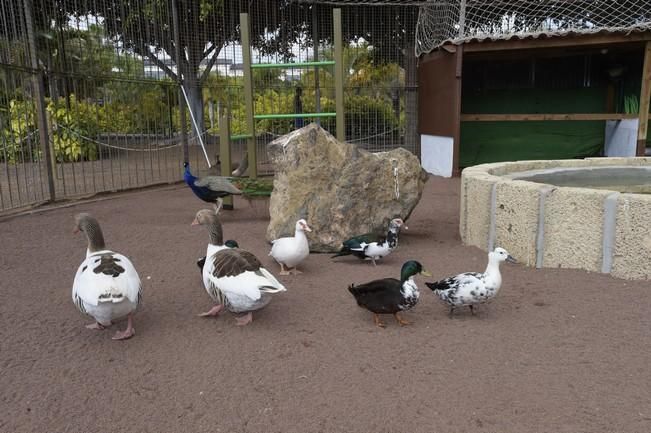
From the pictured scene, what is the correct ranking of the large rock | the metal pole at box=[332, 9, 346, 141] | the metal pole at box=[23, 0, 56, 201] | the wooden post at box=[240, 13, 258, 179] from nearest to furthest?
the large rock < the metal pole at box=[332, 9, 346, 141] < the wooden post at box=[240, 13, 258, 179] < the metal pole at box=[23, 0, 56, 201]

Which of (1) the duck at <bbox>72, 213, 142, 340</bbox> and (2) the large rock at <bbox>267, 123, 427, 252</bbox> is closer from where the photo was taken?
(1) the duck at <bbox>72, 213, 142, 340</bbox>

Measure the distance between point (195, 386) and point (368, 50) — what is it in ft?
35.4

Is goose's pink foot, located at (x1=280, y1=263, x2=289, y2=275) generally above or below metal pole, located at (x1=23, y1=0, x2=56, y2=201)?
below

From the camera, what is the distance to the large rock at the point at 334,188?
550cm

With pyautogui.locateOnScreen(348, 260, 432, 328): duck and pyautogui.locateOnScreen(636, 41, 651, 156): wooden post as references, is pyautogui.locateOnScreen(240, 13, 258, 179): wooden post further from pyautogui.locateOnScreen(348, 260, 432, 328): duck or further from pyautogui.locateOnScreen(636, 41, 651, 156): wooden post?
pyautogui.locateOnScreen(636, 41, 651, 156): wooden post

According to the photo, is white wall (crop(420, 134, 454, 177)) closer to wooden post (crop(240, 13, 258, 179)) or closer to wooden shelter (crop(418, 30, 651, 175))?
wooden shelter (crop(418, 30, 651, 175))

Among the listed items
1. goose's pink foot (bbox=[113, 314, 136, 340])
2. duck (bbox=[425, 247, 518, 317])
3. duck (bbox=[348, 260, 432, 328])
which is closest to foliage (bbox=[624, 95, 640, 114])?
duck (bbox=[425, 247, 518, 317])

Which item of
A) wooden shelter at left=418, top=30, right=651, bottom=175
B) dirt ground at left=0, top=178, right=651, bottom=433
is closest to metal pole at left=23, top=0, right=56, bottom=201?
dirt ground at left=0, top=178, right=651, bottom=433

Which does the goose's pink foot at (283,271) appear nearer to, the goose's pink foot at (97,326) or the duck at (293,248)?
the duck at (293,248)

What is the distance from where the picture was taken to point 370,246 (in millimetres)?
4895

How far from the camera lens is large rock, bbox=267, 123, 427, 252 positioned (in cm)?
550

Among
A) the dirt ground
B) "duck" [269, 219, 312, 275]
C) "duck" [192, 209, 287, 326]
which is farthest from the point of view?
"duck" [269, 219, 312, 275]

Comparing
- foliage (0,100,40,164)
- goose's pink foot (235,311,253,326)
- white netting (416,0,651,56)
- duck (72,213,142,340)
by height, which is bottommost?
goose's pink foot (235,311,253,326)

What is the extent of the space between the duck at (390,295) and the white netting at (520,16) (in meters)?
7.47
